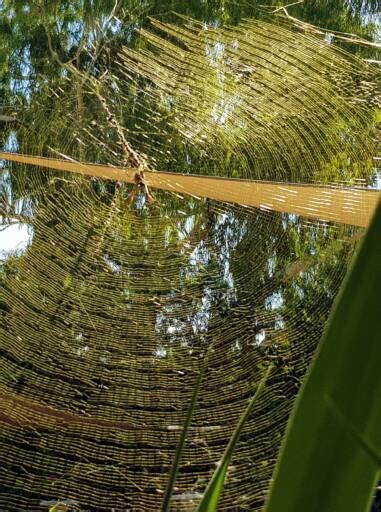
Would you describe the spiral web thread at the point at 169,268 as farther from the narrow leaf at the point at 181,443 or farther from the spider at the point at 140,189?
the narrow leaf at the point at 181,443

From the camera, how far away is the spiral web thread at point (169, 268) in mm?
2044

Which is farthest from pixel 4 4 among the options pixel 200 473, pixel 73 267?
pixel 200 473

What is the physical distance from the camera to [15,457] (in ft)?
7.22

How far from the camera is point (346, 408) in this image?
0.06m

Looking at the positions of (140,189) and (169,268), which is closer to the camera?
(140,189)

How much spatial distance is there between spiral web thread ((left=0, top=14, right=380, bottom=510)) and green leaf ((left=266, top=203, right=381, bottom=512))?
73.7 inches

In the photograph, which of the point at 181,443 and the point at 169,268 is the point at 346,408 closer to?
the point at 181,443

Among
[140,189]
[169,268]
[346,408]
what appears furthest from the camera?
[169,268]

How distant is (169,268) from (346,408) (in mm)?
2412

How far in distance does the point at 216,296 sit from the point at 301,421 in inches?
95.1

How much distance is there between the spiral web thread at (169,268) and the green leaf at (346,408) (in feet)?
6.14

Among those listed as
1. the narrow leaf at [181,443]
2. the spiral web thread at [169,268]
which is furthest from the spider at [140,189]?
the narrow leaf at [181,443]

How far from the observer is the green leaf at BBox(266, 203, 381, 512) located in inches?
2.4

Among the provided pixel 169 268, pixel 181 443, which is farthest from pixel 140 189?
pixel 181 443
